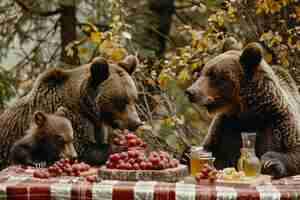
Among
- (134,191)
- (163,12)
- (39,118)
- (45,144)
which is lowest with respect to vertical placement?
(134,191)

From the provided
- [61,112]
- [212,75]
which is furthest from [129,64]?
[212,75]

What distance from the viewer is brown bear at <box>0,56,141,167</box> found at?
531 cm

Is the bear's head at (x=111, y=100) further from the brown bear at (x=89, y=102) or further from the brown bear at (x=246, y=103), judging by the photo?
the brown bear at (x=246, y=103)

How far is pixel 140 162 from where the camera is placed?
4.02m

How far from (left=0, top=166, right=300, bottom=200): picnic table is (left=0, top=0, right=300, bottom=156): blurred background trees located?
188 cm

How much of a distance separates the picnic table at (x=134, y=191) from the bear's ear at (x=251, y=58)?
3.71ft

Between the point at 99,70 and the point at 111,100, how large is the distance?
9.9 inches

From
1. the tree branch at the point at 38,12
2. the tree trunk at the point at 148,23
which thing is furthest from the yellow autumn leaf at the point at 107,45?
the tree branch at the point at 38,12

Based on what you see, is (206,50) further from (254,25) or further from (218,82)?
(218,82)

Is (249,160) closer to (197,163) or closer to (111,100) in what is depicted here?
(197,163)

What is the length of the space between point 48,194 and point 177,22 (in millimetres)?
9180

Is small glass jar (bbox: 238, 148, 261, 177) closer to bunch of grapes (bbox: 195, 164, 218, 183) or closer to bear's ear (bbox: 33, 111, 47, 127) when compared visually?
bunch of grapes (bbox: 195, 164, 218, 183)

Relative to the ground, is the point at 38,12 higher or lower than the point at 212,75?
higher

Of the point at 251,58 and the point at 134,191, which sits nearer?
the point at 134,191
